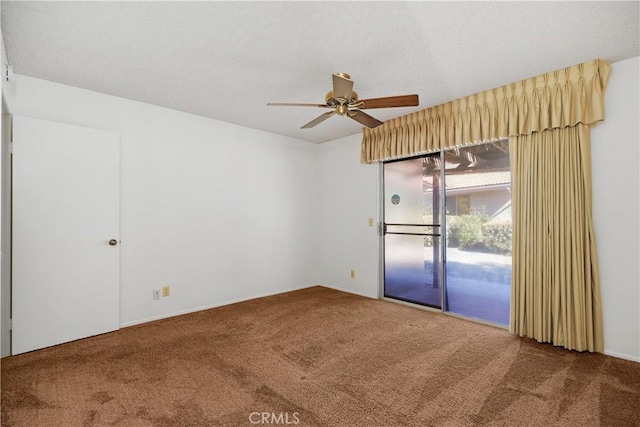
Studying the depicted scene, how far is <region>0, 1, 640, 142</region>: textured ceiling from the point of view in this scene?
77.1 inches

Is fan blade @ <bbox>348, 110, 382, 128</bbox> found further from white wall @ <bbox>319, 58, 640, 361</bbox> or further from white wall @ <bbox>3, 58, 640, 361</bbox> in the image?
white wall @ <bbox>319, 58, 640, 361</bbox>

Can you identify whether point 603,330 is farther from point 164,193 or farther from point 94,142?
point 94,142

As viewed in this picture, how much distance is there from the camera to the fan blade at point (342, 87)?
216 cm

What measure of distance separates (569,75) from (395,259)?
279 centimetres

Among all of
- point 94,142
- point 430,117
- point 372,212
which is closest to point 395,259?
point 372,212

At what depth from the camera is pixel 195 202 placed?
3881 millimetres

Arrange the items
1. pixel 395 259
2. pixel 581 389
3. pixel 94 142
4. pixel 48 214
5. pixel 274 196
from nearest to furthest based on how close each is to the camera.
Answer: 1. pixel 581 389
2. pixel 48 214
3. pixel 94 142
4. pixel 395 259
5. pixel 274 196

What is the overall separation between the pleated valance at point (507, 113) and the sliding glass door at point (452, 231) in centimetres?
28

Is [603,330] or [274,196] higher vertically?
[274,196]

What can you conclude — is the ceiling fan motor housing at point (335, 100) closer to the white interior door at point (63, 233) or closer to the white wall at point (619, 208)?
the white wall at point (619, 208)

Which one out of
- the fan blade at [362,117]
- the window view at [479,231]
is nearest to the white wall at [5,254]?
the fan blade at [362,117]

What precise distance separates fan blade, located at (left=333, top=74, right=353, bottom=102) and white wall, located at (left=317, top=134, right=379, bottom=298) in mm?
2205

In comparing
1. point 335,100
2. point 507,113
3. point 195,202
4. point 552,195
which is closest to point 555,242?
point 552,195

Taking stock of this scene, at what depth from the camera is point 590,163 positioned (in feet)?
8.71
